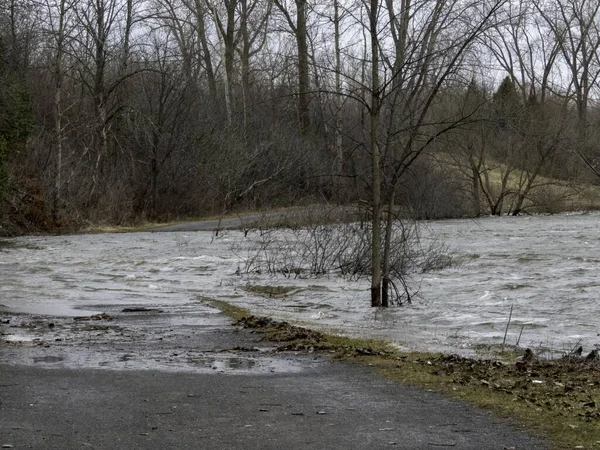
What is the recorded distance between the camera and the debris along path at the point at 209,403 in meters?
6.23

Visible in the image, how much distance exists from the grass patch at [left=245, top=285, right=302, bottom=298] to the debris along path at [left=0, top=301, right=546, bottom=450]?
24.5 ft

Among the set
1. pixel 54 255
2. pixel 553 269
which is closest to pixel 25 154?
pixel 54 255

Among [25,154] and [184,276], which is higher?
[25,154]

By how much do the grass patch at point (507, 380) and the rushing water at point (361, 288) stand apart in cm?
134

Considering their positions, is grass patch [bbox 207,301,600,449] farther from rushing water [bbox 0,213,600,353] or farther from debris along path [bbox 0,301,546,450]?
rushing water [bbox 0,213,600,353]

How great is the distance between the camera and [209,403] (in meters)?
7.33

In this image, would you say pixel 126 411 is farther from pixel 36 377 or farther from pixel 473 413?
pixel 473 413

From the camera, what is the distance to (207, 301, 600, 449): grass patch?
6799 millimetres

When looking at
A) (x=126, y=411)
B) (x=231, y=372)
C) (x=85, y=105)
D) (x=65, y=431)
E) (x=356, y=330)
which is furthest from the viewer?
(x=85, y=105)

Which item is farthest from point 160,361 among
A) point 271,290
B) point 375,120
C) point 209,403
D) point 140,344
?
point 271,290

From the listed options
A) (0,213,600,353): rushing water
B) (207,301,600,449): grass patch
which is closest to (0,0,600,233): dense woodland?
(0,213,600,353): rushing water

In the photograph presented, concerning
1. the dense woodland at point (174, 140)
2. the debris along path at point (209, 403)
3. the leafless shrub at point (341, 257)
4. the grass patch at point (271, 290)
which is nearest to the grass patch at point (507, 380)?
the debris along path at point (209, 403)

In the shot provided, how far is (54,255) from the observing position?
26562 mm

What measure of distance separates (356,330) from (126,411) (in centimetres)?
629
